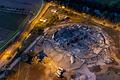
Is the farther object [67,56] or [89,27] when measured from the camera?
[89,27]

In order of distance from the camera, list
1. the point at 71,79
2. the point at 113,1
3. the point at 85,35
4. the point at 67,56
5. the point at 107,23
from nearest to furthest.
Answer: the point at 71,79, the point at 67,56, the point at 85,35, the point at 107,23, the point at 113,1

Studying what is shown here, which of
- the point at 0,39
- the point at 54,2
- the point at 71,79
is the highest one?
the point at 54,2

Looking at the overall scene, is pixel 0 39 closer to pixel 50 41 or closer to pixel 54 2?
pixel 50 41

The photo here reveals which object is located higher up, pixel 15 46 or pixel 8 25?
pixel 8 25

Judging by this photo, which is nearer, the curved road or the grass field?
the curved road

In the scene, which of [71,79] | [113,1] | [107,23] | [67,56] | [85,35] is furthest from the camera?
[113,1]

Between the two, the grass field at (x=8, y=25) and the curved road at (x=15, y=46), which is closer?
the curved road at (x=15, y=46)

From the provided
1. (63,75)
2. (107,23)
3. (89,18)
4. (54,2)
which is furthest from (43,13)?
(63,75)

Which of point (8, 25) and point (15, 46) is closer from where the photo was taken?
point (15, 46)
